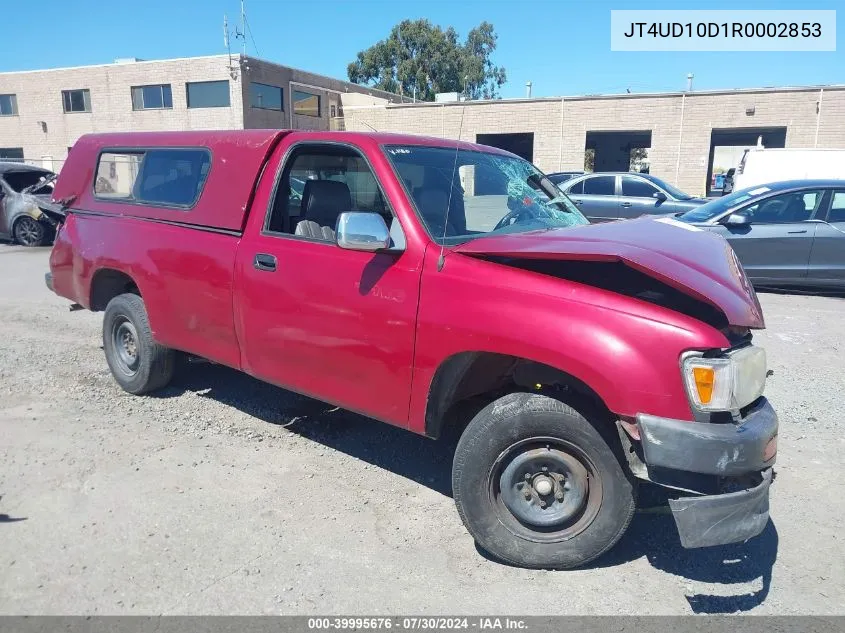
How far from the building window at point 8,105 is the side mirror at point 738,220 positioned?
141 feet

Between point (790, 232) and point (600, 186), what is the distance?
20.2ft

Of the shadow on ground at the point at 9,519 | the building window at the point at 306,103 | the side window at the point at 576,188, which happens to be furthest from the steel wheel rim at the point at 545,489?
the building window at the point at 306,103

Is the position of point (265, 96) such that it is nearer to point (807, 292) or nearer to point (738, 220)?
point (738, 220)

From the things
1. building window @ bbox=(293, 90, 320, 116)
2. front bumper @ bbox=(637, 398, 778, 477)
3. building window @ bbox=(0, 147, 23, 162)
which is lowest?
front bumper @ bbox=(637, 398, 778, 477)

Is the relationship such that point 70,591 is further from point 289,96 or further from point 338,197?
point 289,96

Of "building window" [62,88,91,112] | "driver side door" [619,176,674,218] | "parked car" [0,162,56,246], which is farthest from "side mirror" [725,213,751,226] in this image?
"building window" [62,88,91,112]

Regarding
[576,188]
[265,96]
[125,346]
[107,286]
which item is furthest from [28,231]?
[265,96]

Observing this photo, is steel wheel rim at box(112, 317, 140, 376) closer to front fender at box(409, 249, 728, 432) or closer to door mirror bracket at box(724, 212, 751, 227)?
front fender at box(409, 249, 728, 432)

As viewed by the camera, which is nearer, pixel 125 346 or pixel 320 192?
pixel 320 192

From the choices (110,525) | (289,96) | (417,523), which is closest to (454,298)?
(417,523)

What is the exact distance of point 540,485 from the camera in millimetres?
3084

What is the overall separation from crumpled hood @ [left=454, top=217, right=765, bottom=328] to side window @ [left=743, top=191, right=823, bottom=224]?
6463 mm

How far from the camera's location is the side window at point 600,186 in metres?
14.7

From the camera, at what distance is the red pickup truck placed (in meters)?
2.69
